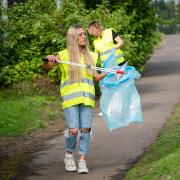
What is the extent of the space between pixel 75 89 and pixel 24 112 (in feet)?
15.1

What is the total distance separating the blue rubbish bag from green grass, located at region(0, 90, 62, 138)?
304 centimetres

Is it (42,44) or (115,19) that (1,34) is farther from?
(115,19)

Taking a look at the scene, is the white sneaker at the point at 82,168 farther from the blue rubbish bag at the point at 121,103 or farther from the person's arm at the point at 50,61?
the person's arm at the point at 50,61

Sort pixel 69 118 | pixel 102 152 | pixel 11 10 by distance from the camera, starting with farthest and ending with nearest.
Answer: pixel 11 10
pixel 102 152
pixel 69 118

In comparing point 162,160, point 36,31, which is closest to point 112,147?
point 162,160

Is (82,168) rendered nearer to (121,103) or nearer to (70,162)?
(70,162)

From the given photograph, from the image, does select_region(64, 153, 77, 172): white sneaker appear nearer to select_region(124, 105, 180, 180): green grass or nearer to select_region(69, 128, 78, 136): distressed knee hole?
select_region(69, 128, 78, 136): distressed knee hole

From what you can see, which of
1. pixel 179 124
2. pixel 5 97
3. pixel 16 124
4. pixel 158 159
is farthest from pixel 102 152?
pixel 5 97

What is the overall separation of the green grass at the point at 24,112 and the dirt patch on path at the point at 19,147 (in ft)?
0.70

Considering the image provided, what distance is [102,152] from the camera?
932 centimetres

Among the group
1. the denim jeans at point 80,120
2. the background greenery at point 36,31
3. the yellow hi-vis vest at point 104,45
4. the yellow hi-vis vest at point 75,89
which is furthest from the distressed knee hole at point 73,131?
the background greenery at point 36,31

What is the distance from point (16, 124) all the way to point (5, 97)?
8.77ft

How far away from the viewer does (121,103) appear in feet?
27.0

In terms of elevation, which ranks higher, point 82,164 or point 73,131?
point 73,131
